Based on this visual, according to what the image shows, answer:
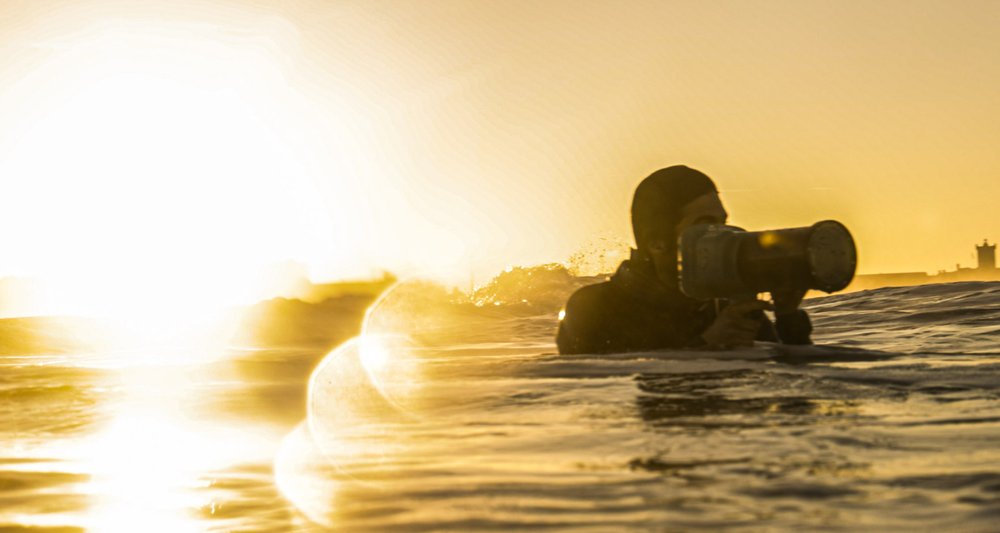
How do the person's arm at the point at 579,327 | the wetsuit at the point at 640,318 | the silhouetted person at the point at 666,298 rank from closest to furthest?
the silhouetted person at the point at 666,298, the wetsuit at the point at 640,318, the person's arm at the point at 579,327

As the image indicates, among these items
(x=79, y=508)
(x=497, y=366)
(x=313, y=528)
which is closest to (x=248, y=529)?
(x=313, y=528)

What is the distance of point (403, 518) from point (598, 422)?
2072mm

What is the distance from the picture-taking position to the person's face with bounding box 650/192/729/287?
755 cm

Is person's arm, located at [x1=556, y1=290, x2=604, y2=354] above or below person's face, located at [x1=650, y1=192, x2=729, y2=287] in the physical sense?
below

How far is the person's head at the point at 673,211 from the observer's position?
7.58 meters

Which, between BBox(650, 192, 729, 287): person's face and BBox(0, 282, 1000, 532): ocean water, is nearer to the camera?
BBox(0, 282, 1000, 532): ocean water

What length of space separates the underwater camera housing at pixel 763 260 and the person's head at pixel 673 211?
1.54 ft

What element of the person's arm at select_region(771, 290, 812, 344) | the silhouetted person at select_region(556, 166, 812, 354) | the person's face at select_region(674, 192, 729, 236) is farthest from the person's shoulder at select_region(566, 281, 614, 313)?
the person's arm at select_region(771, 290, 812, 344)

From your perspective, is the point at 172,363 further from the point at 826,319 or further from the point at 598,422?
the point at 826,319

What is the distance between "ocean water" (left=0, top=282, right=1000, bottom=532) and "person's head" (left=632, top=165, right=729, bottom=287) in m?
0.66

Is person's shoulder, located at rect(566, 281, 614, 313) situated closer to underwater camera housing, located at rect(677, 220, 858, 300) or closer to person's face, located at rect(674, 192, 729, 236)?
person's face, located at rect(674, 192, 729, 236)

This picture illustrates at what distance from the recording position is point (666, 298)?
25.4 ft

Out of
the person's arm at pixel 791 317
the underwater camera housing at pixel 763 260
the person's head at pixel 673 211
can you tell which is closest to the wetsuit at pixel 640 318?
the person's arm at pixel 791 317

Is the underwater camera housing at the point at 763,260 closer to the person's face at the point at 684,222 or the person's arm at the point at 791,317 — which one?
the person's arm at the point at 791,317
